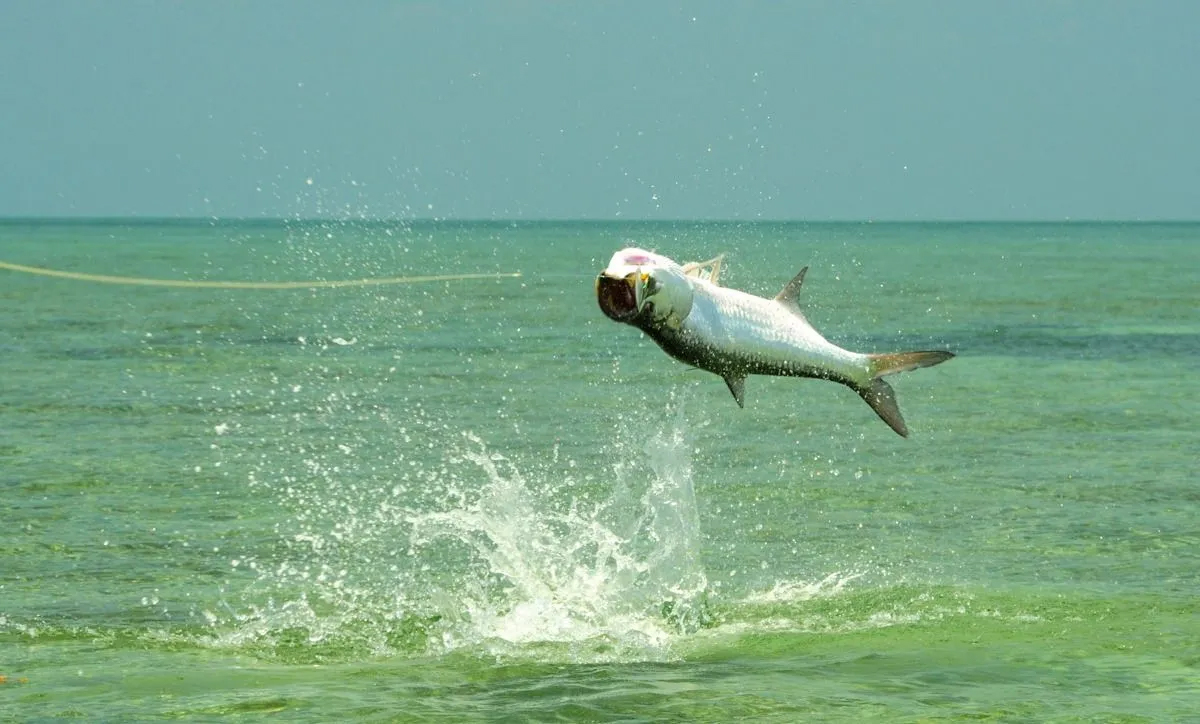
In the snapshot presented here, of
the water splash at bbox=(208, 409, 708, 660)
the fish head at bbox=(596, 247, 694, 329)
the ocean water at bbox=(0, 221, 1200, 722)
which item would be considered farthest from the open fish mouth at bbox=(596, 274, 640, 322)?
the water splash at bbox=(208, 409, 708, 660)

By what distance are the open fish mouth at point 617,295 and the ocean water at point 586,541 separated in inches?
110

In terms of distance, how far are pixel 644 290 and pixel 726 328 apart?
0.85 m

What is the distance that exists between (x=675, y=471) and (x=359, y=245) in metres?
97.1

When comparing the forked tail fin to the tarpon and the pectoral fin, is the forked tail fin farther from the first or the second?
the pectoral fin

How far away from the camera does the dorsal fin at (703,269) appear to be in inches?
302

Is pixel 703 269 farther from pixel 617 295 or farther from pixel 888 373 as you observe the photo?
pixel 617 295

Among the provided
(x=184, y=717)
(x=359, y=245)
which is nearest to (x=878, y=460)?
(x=184, y=717)

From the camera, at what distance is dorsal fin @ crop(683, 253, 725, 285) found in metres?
7.68

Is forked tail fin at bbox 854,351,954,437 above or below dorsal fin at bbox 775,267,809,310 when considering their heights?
below

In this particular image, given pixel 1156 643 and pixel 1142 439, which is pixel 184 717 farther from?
pixel 1142 439

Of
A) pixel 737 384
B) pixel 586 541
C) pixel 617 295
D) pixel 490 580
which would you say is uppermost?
pixel 617 295

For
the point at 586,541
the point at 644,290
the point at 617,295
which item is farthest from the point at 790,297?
the point at 586,541

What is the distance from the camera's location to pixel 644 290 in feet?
23.3

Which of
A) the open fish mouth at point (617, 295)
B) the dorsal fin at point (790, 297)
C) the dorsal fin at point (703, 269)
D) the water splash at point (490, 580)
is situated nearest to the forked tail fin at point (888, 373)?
the dorsal fin at point (790, 297)
